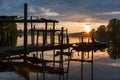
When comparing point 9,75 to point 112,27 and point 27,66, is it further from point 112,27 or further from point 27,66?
point 112,27

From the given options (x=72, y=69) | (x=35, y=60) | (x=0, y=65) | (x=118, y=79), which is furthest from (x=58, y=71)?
(x=72, y=69)

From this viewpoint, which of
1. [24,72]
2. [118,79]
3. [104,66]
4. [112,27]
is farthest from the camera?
[112,27]

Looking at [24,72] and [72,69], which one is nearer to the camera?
[24,72]

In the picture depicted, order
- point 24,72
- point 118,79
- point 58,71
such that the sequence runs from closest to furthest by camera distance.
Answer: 1. point 24,72
2. point 58,71
3. point 118,79

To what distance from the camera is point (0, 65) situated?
96.9 feet

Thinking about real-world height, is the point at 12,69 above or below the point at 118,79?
above

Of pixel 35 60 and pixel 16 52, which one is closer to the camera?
pixel 35 60

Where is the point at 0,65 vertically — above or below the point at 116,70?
above

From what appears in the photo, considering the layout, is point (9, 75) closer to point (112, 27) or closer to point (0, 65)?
point (0, 65)

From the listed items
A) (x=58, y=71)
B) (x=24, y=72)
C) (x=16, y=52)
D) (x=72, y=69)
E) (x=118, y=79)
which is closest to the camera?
(x=24, y=72)

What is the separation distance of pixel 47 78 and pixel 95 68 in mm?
13703

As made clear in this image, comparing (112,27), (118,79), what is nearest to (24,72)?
(118,79)

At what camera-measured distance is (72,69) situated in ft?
157

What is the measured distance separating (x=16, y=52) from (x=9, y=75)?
300 cm
